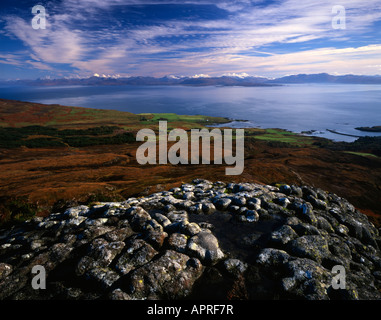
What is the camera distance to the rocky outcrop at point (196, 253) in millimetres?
9703

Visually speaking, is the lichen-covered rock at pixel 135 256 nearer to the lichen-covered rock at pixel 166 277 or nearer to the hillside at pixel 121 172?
the lichen-covered rock at pixel 166 277

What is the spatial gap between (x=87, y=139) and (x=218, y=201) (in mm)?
112554

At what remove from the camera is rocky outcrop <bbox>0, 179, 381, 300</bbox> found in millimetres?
9703

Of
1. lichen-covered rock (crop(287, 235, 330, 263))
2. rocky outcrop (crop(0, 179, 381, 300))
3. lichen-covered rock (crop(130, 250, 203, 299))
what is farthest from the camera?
lichen-covered rock (crop(287, 235, 330, 263))

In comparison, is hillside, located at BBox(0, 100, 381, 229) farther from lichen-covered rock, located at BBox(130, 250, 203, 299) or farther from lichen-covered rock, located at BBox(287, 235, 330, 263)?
lichen-covered rock, located at BBox(287, 235, 330, 263)

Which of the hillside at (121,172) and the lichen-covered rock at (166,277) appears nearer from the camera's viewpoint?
the lichen-covered rock at (166,277)

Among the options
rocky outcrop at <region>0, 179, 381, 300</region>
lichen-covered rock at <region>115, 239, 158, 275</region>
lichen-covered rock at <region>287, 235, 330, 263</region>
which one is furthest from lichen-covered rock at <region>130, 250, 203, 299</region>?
lichen-covered rock at <region>287, 235, 330, 263</region>

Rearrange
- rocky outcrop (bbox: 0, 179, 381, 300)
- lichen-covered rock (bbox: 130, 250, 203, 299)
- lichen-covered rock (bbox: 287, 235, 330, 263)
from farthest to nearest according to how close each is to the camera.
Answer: lichen-covered rock (bbox: 287, 235, 330, 263)
rocky outcrop (bbox: 0, 179, 381, 300)
lichen-covered rock (bbox: 130, 250, 203, 299)

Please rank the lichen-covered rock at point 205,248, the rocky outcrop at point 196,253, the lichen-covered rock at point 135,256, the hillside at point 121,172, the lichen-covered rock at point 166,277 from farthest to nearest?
the hillside at point 121,172
the lichen-covered rock at point 205,248
the lichen-covered rock at point 135,256
the rocky outcrop at point 196,253
the lichen-covered rock at point 166,277

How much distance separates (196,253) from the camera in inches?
456

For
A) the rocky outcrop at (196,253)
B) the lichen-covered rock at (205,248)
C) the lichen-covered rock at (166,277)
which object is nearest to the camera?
the lichen-covered rock at (166,277)

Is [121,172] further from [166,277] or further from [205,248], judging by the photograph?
[166,277]

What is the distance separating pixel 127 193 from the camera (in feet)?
93.0

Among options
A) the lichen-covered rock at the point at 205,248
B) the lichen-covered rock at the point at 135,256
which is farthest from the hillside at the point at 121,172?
the lichen-covered rock at the point at 205,248
